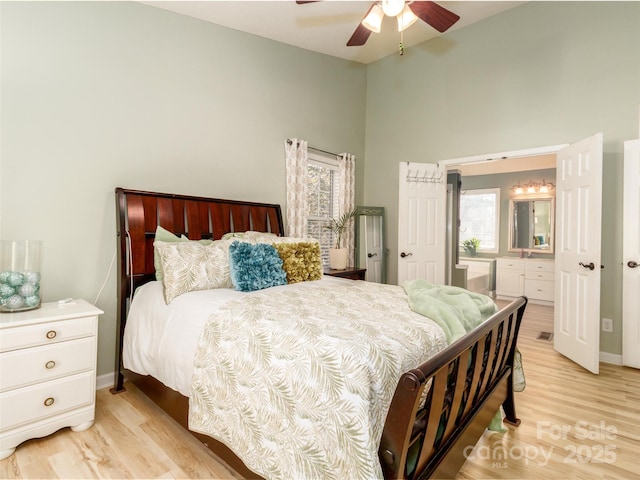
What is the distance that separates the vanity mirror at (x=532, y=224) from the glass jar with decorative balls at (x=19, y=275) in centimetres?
726

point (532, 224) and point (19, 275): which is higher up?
point (532, 224)

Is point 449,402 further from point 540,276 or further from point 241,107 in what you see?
point 540,276

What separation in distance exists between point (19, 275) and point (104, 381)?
1.12 meters

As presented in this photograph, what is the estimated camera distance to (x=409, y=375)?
102cm

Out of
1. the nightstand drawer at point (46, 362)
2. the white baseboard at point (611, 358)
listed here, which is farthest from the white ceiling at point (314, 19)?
the white baseboard at point (611, 358)

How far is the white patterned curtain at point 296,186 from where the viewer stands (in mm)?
4012

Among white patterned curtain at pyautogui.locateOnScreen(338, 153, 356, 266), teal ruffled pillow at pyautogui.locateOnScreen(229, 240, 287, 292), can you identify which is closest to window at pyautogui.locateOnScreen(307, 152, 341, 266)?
white patterned curtain at pyautogui.locateOnScreen(338, 153, 356, 266)

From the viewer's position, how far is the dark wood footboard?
3.53 ft

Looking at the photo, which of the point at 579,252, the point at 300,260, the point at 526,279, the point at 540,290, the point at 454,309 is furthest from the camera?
the point at 526,279

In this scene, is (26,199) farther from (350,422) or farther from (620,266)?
(620,266)

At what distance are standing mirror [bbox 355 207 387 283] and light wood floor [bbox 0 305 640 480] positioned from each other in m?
2.40

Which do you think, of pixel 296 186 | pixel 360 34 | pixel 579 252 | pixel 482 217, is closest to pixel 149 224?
pixel 296 186

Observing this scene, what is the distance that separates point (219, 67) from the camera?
3443 mm

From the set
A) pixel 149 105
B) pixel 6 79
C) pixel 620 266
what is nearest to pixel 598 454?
pixel 620 266
